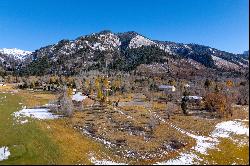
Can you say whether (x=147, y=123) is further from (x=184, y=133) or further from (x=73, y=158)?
(x=73, y=158)

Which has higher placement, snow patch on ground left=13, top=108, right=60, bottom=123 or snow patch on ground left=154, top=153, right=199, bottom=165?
snow patch on ground left=13, top=108, right=60, bottom=123

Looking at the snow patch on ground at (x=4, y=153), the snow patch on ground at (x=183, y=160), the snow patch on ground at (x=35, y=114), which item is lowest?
the snow patch on ground at (x=183, y=160)

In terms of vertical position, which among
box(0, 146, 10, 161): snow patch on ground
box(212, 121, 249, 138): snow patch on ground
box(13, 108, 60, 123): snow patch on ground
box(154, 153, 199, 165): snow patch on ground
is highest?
box(13, 108, 60, 123): snow patch on ground

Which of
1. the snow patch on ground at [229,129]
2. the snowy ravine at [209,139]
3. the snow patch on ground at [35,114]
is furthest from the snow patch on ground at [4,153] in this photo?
the snow patch on ground at [229,129]

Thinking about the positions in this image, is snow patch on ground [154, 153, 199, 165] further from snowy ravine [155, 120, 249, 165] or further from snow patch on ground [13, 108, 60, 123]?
snow patch on ground [13, 108, 60, 123]

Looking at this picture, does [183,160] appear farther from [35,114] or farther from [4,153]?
[35,114]

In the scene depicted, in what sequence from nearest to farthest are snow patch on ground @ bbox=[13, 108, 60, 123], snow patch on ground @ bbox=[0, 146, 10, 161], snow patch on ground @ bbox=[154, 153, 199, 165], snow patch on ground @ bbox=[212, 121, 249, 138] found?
snow patch on ground @ bbox=[0, 146, 10, 161] → snow patch on ground @ bbox=[154, 153, 199, 165] → snow patch on ground @ bbox=[212, 121, 249, 138] → snow patch on ground @ bbox=[13, 108, 60, 123]

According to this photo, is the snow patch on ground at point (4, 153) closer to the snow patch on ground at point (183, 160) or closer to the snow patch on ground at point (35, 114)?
the snow patch on ground at point (183, 160)

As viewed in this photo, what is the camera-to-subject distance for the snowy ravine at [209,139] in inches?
2798

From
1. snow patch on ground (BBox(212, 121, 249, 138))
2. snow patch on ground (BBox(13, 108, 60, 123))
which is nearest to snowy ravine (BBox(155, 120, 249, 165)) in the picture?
snow patch on ground (BBox(212, 121, 249, 138))

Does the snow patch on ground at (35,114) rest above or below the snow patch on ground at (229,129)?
above

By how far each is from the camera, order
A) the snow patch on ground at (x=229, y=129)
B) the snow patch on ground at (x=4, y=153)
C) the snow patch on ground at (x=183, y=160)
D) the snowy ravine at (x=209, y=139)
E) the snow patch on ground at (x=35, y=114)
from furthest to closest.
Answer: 1. the snow patch on ground at (x=35, y=114)
2. the snow patch on ground at (x=229, y=129)
3. the snowy ravine at (x=209, y=139)
4. the snow patch on ground at (x=183, y=160)
5. the snow patch on ground at (x=4, y=153)

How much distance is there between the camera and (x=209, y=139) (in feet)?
291

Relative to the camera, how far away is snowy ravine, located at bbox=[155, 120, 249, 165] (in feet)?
233
